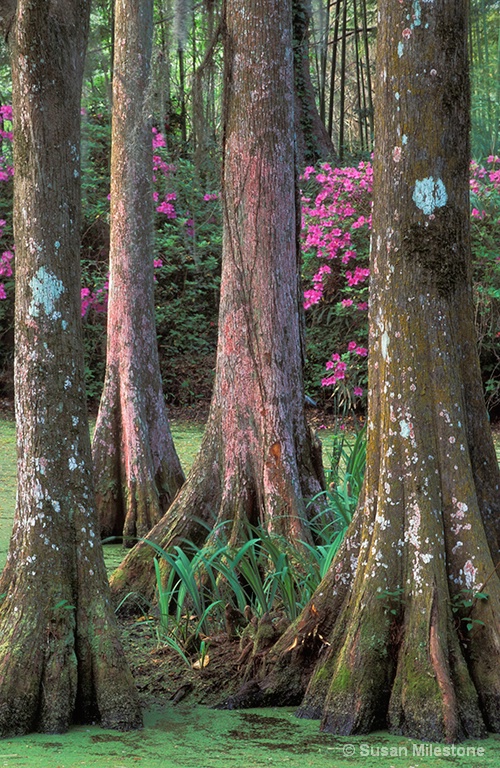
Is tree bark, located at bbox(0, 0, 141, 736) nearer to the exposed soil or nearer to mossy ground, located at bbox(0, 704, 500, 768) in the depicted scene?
mossy ground, located at bbox(0, 704, 500, 768)

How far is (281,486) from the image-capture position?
542cm

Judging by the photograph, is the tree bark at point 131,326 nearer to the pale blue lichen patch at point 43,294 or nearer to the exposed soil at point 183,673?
the exposed soil at point 183,673

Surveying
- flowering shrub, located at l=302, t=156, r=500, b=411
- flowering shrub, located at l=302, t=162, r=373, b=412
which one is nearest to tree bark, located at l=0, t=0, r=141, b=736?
flowering shrub, located at l=302, t=156, r=500, b=411

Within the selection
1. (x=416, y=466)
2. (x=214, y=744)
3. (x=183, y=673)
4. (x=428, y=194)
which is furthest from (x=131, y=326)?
(x=214, y=744)

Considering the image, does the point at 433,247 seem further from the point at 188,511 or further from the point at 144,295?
the point at 144,295

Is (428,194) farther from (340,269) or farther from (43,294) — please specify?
(340,269)

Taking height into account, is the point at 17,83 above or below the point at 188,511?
above

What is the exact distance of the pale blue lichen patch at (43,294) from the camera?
386cm

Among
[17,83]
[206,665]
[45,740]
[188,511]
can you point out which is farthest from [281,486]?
[17,83]

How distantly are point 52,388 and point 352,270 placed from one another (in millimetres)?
9205

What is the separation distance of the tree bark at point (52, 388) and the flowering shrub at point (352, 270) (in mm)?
7823

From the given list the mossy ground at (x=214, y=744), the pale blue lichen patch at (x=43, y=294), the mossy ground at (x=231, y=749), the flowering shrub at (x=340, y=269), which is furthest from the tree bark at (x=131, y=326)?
the flowering shrub at (x=340, y=269)

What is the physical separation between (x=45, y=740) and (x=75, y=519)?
33.0 inches

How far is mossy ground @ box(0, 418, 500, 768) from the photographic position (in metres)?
3.28
